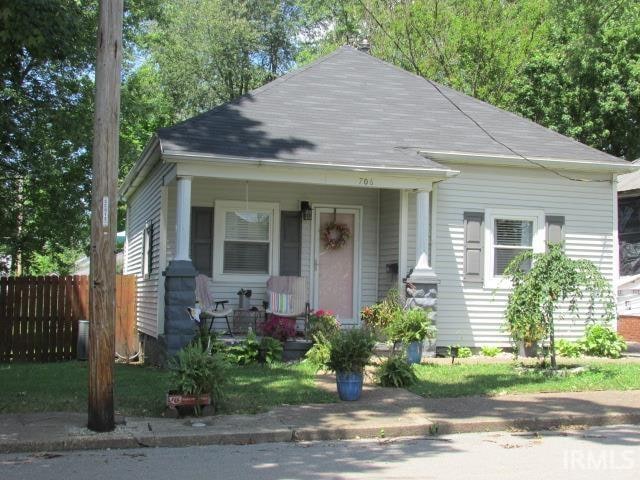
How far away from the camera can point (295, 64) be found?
35.4m

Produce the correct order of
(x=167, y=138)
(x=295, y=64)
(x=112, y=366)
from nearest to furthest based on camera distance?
(x=112, y=366) < (x=167, y=138) < (x=295, y=64)

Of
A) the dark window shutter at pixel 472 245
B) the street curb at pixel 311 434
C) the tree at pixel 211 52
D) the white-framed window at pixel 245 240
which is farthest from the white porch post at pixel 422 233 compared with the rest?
the tree at pixel 211 52

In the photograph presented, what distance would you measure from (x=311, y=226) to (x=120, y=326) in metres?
4.70

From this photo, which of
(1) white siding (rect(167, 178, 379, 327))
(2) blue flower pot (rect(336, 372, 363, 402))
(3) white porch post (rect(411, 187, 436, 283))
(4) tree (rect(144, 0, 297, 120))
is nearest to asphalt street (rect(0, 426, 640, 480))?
(2) blue flower pot (rect(336, 372, 363, 402))

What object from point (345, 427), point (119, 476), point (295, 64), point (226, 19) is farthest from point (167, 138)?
point (295, 64)

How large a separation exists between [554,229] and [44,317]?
395 inches

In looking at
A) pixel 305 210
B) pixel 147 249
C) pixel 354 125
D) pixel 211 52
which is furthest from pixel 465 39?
pixel 147 249

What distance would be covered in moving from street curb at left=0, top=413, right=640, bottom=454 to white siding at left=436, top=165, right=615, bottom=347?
17.9 ft

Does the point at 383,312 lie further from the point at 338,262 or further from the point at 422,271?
the point at 338,262

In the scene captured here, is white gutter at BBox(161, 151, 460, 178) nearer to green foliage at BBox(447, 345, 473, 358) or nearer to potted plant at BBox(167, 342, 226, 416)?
green foliage at BBox(447, 345, 473, 358)

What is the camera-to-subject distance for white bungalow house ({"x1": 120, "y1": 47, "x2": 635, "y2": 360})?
1265 cm

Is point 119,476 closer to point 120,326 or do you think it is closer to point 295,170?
point 295,170

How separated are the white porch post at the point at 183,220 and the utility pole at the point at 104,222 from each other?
3.88 metres

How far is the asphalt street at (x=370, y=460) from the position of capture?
19.4ft
